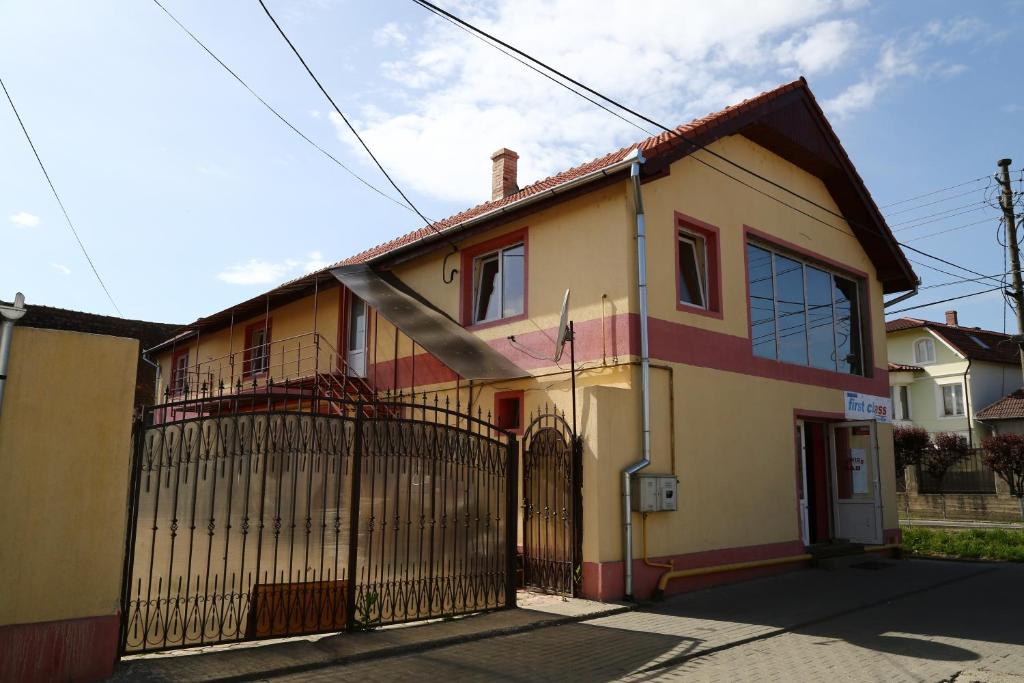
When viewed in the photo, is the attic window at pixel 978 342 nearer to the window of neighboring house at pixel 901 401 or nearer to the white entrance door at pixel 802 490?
the window of neighboring house at pixel 901 401

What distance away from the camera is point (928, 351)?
36.8 meters

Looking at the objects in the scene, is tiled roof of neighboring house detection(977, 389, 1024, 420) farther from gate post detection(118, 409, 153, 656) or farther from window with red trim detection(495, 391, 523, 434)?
gate post detection(118, 409, 153, 656)

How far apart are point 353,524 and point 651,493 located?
3805mm

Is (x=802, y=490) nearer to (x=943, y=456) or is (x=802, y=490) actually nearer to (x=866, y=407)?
(x=866, y=407)

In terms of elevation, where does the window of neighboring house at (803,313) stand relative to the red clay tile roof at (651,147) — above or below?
below

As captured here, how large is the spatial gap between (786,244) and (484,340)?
5471mm

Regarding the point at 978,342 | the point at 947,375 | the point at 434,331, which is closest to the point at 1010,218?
the point at 434,331

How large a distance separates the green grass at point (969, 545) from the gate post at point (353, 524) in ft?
39.6

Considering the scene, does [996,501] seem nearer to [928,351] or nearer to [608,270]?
[928,351]

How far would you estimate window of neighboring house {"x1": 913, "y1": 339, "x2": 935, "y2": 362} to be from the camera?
36625 millimetres

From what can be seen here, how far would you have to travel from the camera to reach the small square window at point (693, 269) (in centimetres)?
1129

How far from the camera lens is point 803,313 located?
43.7ft

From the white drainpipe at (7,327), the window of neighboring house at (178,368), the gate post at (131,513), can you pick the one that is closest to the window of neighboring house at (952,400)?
the window of neighboring house at (178,368)

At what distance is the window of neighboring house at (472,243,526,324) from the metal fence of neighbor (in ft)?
69.4
